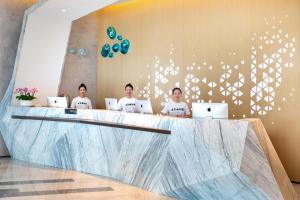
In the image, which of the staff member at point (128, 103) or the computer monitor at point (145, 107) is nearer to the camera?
the computer monitor at point (145, 107)

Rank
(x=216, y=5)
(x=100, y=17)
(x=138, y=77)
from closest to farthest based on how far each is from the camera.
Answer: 1. (x=216, y=5)
2. (x=138, y=77)
3. (x=100, y=17)

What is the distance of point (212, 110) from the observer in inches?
183

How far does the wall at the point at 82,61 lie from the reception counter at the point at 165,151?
6.25 feet

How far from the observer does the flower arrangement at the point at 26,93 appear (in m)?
7.42

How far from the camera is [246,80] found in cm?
647

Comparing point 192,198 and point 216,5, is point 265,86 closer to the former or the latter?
point 216,5

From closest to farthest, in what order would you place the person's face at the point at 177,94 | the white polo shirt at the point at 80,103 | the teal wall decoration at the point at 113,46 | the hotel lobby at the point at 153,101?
the hotel lobby at the point at 153,101 → the person's face at the point at 177,94 → the white polo shirt at the point at 80,103 → the teal wall decoration at the point at 113,46

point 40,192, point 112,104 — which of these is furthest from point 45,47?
point 40,192

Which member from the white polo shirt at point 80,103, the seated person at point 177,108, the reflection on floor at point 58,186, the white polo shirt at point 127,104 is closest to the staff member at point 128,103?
the white polo shirt at point 127,104

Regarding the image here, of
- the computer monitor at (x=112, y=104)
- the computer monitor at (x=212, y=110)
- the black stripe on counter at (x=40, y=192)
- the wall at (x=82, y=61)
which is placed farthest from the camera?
the wall at (x=82, y=61)

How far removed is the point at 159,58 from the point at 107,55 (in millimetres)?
1361

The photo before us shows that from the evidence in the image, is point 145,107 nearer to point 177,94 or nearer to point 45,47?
point 177,94

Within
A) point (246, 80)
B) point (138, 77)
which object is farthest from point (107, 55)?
point (246, 80)

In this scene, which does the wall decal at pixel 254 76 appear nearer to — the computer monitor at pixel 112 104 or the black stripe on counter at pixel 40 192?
the computer monitor at pixel 112 104
